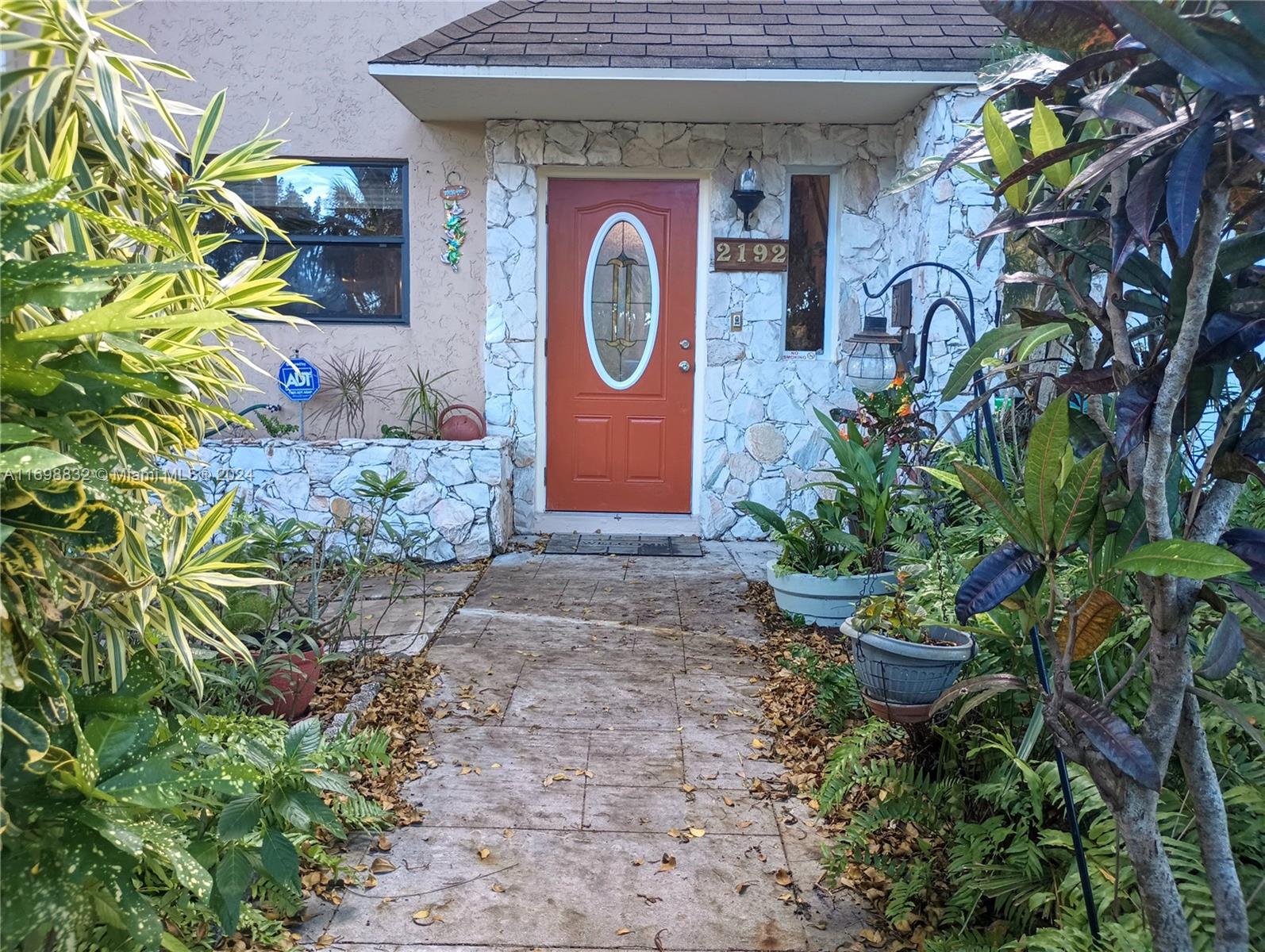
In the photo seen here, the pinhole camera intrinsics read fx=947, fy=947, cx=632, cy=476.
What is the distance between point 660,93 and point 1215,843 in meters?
5.02

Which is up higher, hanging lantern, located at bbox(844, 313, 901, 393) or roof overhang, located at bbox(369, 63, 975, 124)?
roof overhang, located at bbox(369, 63, 975, 124)

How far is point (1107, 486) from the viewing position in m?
1.65

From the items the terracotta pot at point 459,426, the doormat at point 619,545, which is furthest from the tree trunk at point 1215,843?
the terracotta pot at point 459,426

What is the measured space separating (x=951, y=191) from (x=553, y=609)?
3.31 meters

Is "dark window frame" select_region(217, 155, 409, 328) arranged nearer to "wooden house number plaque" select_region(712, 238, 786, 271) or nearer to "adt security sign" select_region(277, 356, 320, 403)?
"adt security sign" select_region(277, 356, 320, 403)

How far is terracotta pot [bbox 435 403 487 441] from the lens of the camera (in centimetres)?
607

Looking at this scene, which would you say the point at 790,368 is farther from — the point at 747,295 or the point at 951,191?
the point at 951,191

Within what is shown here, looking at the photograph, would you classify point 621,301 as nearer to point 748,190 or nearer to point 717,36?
point 748,190

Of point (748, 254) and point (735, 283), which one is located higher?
point (748, 254)

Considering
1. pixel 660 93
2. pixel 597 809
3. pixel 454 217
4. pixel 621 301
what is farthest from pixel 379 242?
pixel 597 809

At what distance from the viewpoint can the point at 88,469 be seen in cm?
121

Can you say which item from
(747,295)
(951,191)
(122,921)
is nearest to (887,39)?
(951,191)

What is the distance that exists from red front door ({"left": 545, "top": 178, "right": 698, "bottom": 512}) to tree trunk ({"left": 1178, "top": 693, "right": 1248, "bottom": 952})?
202 inches

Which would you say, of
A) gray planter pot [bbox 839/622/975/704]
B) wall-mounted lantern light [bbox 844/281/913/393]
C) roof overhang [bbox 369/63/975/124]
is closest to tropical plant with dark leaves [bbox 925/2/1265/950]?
gray planter pot [bbox 839/622/975/704]
